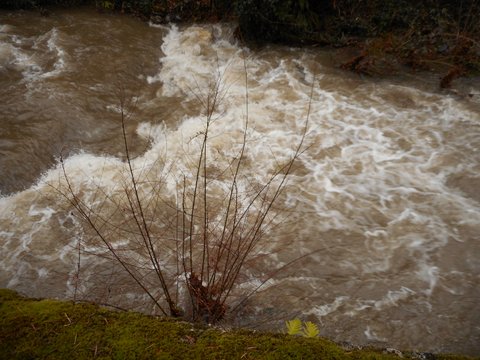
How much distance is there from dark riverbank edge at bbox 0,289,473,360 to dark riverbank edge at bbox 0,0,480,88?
21.7 feet

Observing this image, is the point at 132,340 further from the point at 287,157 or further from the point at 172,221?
the point at 287,157

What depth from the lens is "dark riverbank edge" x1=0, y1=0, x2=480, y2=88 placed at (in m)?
7.51

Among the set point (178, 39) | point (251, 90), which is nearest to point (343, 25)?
point (251, 90)

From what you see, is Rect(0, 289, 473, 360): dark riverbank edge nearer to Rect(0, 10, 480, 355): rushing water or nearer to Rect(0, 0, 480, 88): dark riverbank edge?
Rect(0, 10, 480, 355): rushing water

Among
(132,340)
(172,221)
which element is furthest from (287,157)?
(132,340)

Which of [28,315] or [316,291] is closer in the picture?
[28,315]

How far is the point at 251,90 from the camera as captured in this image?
7266mm

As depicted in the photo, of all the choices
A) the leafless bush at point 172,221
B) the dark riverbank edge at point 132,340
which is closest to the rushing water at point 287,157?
the leafless bush at point 172,221

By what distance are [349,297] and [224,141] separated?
10.3ft

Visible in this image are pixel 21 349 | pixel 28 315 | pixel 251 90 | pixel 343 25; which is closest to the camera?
pixel 21 349

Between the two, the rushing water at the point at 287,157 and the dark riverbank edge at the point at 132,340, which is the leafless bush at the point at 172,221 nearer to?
the rushing water at the point at 287,157

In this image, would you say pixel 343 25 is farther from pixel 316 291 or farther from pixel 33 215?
pixel 33 215

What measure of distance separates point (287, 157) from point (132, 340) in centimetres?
427

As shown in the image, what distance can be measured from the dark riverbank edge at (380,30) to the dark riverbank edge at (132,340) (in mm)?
6628
